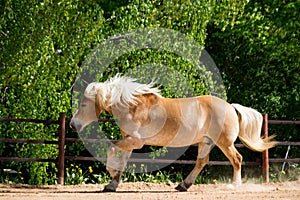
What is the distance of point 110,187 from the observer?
386 inches

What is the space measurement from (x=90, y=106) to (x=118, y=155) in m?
0.86

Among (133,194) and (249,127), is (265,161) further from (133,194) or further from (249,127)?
(133,194)

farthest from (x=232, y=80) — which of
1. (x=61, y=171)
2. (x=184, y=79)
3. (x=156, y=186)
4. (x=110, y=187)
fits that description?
(x=110, y=187)

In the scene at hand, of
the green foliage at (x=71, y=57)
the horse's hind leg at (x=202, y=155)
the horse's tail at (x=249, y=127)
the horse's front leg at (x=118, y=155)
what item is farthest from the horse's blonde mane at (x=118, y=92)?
the green foliage at (x=71, y=57)

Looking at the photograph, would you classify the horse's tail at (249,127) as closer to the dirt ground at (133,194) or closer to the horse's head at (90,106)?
the dirt ground at (133,194)

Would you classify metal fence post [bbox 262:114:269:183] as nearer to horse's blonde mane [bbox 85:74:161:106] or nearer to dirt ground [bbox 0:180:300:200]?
dirt ground [bbox 0:180:300:200]

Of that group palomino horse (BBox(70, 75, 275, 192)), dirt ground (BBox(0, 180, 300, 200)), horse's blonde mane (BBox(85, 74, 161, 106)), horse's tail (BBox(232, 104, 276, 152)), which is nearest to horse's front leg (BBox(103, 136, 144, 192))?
palomino horse (BBox(70, 75, 275, 192))

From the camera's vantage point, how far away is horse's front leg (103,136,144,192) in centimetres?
956

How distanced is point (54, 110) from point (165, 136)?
3.16m

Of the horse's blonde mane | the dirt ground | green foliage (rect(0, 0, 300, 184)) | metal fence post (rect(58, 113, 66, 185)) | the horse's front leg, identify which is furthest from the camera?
green foliage (rect(0, 0, 300, 184))

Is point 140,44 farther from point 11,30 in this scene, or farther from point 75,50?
point 11,30

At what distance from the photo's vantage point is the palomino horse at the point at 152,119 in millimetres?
9680

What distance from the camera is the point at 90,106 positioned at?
9.79m

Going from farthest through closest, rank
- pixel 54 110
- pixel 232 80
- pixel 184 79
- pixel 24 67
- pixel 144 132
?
pixel 232 80 → pixel 184 79 → pixel 54 110 → pixel 24 67 → pixel 144 132
